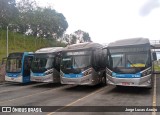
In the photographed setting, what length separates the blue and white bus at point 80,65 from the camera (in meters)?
15.6

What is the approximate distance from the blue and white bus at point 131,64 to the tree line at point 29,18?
30846mm

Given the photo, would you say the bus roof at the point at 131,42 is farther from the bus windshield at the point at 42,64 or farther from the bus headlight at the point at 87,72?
the bus windshield at the point at 42,64

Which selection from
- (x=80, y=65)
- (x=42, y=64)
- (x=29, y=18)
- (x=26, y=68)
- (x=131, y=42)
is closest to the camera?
(x=131, y=42)

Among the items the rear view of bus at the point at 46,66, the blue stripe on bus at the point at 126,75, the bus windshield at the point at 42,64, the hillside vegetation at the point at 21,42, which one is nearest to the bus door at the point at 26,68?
the rear view of bus at the point at 46,66

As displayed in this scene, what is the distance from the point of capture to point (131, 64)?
1419cm

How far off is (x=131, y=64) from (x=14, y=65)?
1025 centimetres

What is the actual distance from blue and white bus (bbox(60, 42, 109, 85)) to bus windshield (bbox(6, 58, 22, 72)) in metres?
4.72

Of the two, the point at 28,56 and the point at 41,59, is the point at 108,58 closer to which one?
the point at 41,59

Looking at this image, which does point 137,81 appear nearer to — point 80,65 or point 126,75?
point 126,75

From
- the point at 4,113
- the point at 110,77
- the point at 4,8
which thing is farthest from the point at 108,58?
the point at 4,8

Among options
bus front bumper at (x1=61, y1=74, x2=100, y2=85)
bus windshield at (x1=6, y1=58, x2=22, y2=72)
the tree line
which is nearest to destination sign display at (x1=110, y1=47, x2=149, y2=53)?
bus front bumper at (x1=61, y1=74, x2=100, y2=85)

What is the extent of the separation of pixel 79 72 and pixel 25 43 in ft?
115

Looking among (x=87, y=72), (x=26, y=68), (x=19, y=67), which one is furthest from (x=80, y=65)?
(x=19, y=67)

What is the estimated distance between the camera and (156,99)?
498 inches
